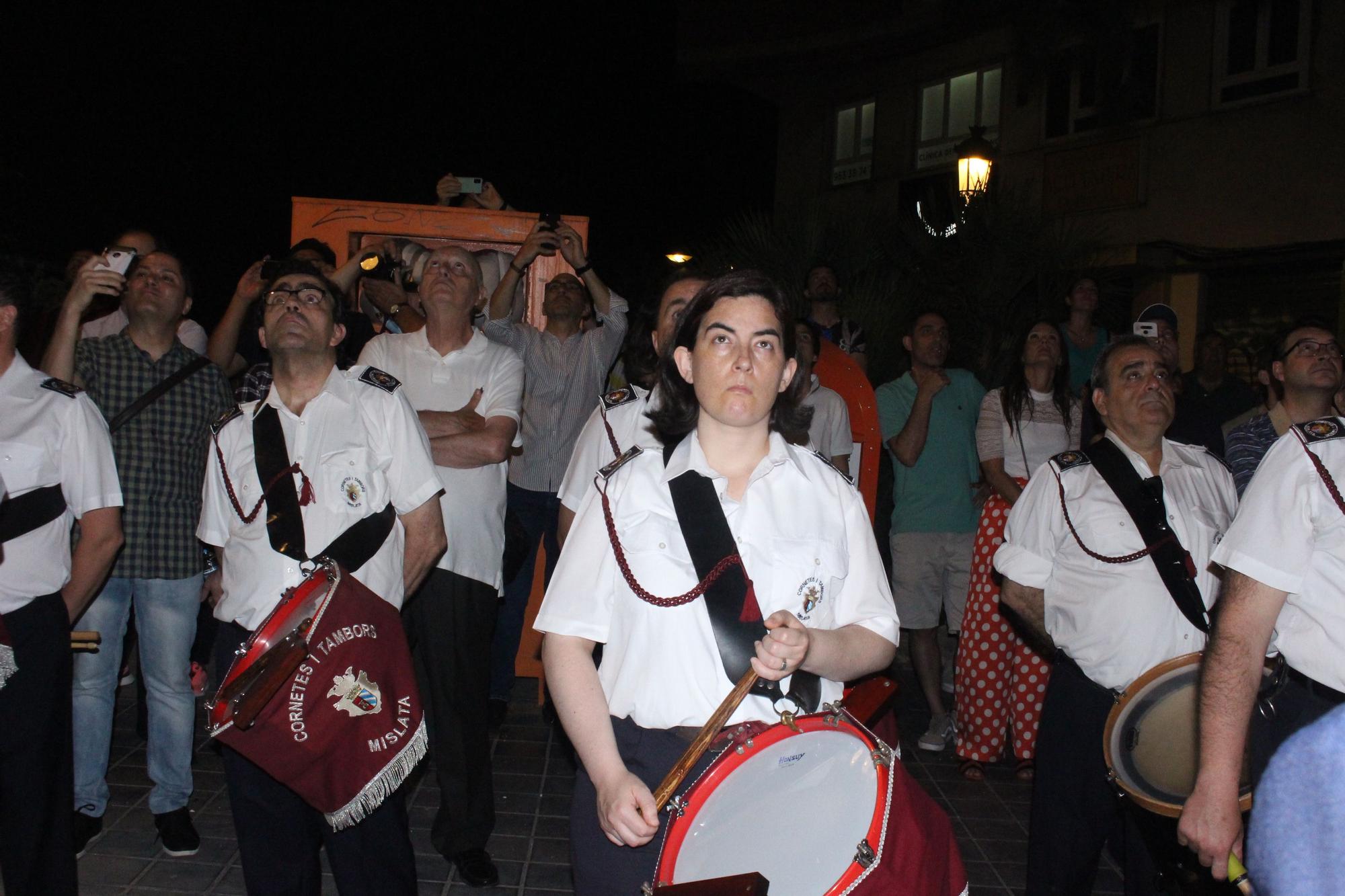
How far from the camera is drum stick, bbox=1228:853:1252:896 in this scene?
213 cm

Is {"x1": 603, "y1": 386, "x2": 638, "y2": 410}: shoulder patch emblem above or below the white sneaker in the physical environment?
above

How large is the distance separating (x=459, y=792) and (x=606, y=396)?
1.74m

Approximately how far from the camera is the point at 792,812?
6.98ft

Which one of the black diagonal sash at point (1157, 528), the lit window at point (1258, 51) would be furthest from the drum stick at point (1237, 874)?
the lit window at point (1258, 51)

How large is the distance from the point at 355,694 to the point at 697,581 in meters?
1.34

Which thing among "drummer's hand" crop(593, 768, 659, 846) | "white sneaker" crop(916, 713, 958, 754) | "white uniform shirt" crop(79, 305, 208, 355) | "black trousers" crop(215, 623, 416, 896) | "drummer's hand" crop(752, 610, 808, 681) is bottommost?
"white sneaker" crop(916, 713, 958, 754)

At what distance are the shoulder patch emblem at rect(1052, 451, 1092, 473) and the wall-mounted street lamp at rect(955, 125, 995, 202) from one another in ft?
26.3

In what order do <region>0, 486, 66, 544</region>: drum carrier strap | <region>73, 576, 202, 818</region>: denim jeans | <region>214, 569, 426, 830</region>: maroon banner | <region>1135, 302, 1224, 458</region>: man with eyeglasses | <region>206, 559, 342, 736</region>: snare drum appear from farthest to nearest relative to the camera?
<region>1135, 302, 1224, 458</region>: man with eyeglasses < <region>73, 576, 202, 818</region>: denim jeans < <region>0, 486, 66, 544</region>: drum carrier strap < <region>214, 569, 426, 830</region>: maroon banner < <region>206, 559, 342, 736</region>: snare drum

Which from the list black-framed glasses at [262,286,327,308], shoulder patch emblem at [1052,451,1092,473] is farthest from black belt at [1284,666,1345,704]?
black-framed glasses at [262,286,327,308]

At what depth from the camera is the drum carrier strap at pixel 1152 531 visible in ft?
11.9

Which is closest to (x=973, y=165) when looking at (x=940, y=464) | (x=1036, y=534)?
(x=940, y=464)

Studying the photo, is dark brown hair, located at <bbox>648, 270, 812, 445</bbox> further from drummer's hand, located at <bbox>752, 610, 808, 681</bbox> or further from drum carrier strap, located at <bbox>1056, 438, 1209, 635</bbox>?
drum carrier strap, located at <bbox>1056, 438, 1209, 635</bbox>

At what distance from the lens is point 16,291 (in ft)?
12.0

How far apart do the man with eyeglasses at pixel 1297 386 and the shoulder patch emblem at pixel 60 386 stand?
4348 mm
